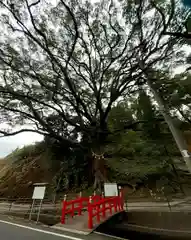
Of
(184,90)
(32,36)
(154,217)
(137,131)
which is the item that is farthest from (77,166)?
(184,90)

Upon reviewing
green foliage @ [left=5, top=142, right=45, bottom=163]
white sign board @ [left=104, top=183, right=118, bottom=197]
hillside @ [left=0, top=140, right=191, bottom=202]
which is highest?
green foliage @ [left=5, top=142, right=45, bottom=163]

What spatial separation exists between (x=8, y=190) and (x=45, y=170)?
323cm

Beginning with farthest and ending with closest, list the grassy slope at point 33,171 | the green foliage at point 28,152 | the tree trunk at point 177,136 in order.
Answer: the green foliage at point 28,152
the grassy slope at point 33,171
the tree trunk at point 177,136

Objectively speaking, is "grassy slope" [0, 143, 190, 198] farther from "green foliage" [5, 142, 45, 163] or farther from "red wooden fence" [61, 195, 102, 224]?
"red wooden fence" [61, 195, 102, 224]

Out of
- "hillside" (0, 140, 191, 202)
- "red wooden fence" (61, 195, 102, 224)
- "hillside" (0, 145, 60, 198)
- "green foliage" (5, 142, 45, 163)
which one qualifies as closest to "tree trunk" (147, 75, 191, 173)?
"red wooden fence" (61, 195, 102, 224)

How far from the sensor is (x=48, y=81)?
1162 centimetres

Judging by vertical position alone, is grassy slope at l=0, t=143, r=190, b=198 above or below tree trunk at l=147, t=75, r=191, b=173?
above

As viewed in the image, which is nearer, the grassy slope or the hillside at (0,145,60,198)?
the grassy slope

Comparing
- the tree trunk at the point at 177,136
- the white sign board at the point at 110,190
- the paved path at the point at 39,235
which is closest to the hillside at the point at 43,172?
the white sign board at the point at 110,190

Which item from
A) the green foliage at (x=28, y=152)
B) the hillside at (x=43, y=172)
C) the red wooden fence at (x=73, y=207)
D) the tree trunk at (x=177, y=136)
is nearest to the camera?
the tree trunk at (x=177, y=136)

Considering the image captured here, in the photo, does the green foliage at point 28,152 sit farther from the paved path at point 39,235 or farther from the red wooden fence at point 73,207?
the paved path at point 39,235

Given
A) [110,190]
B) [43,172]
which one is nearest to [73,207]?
[110,190]

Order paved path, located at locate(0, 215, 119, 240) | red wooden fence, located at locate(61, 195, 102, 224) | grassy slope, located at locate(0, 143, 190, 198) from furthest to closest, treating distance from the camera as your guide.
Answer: grassy slope, located at locate(0, 143, 190, 198)
red wooden fence, located at locate(61, 195, 102, 224)
paved path, located at locate(0, 215, 119, 240)

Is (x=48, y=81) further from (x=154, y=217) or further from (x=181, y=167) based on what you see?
Answer: (x=181, y=167)
